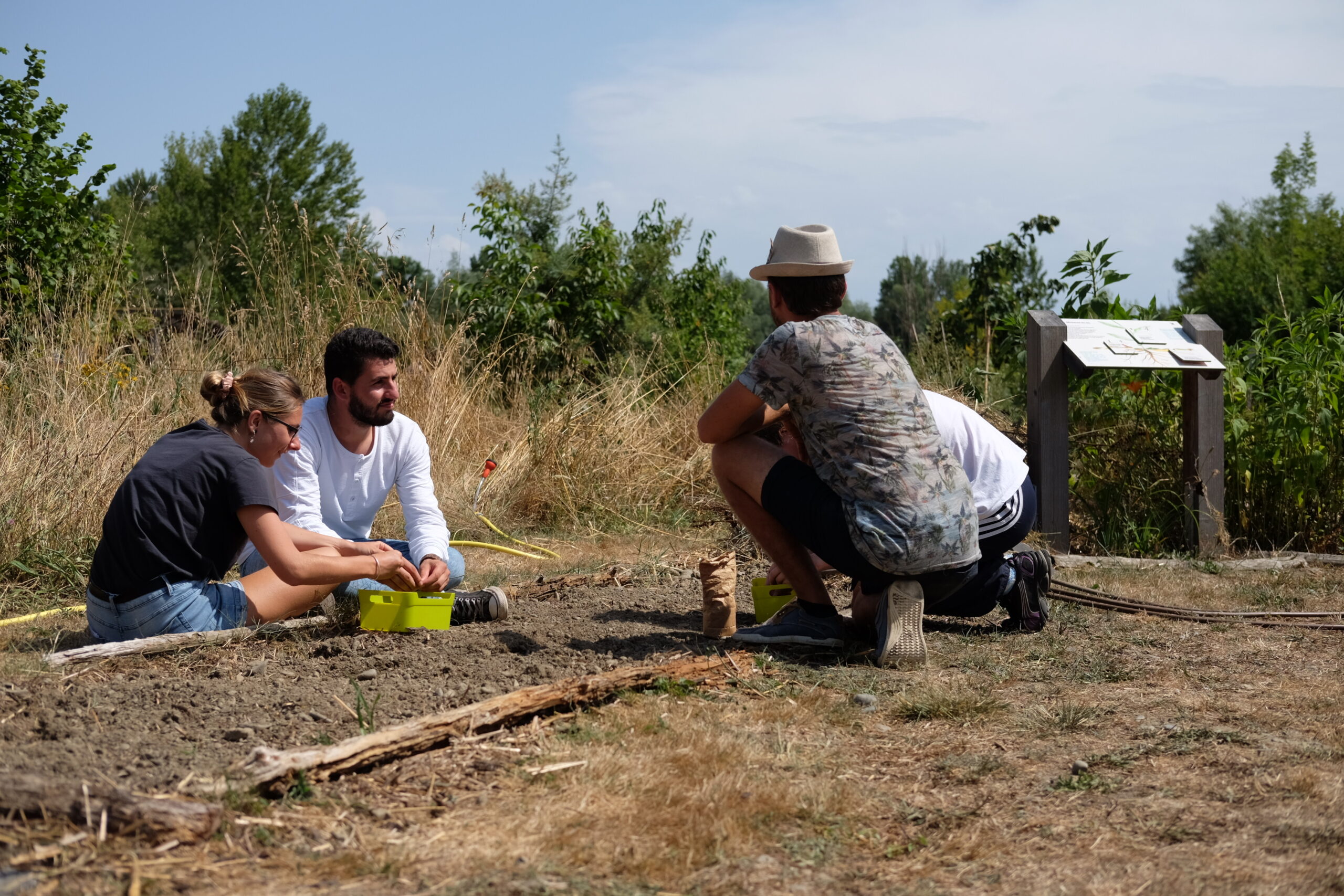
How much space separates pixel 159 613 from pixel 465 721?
1515 millimetres

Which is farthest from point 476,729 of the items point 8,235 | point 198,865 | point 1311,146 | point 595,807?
point 1311,146

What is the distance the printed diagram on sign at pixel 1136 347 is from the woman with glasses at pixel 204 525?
3.89 metres

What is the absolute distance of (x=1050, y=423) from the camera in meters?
6.00

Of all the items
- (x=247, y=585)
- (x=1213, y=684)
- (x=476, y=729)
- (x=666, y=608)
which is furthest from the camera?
(x=666, y=608)

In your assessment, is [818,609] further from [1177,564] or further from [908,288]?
[908,288]

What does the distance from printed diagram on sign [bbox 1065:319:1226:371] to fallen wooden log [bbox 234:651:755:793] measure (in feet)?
10.7

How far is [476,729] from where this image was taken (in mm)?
2826

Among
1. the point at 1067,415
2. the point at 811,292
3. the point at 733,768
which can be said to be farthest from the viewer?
the point at 1067,415

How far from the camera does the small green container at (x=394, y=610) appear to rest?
3912mm

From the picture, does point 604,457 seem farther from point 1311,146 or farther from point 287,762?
point 1311,146

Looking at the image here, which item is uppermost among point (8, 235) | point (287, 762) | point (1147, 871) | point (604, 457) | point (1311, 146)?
point (1311, 146)

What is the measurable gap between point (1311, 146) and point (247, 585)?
183ft

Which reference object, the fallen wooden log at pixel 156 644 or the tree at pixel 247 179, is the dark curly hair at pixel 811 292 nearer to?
the fallen wooden log at pixel 156 644

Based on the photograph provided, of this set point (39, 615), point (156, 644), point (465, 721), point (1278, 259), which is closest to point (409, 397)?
point (39, 615)
